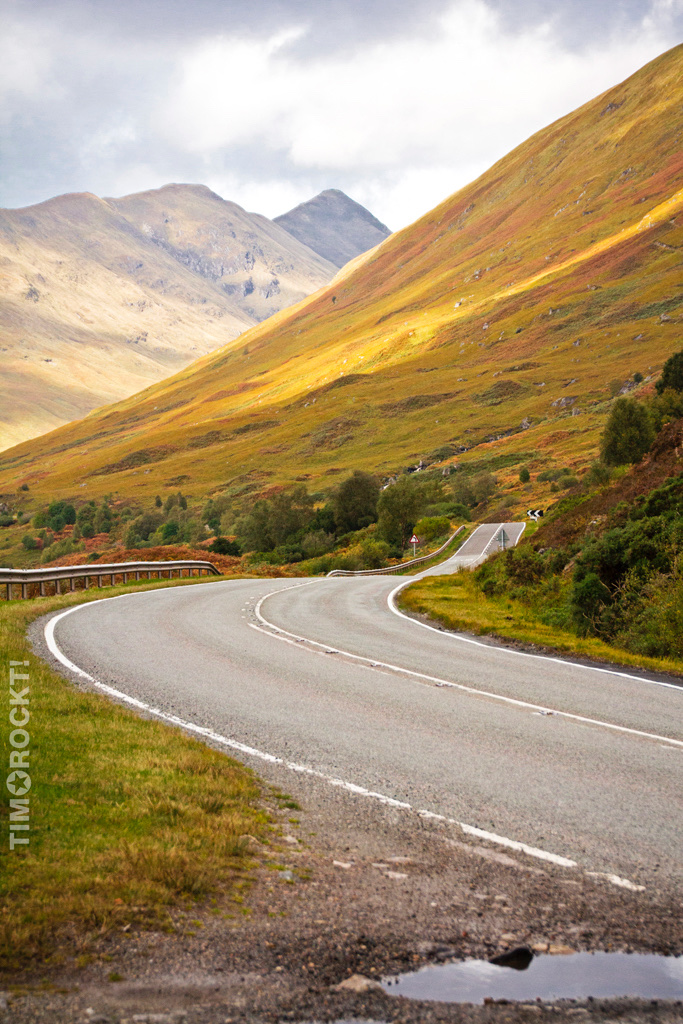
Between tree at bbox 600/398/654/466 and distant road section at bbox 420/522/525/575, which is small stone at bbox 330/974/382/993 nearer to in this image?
distant road section at bbox 420/522/525/575

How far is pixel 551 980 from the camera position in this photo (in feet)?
12.3

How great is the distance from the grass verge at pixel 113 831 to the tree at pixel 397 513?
6543 centimetres

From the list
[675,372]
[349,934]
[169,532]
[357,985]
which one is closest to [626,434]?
[675,372]

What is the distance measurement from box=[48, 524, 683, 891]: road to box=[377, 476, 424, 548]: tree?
55.9 metres

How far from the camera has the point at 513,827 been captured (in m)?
5.52

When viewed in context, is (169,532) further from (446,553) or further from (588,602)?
(588,602)

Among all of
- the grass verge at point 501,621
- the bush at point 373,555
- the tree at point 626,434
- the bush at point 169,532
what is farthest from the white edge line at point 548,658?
the bush at point 169,532

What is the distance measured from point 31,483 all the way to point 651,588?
207 metres

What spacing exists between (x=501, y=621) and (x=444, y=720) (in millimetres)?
9081

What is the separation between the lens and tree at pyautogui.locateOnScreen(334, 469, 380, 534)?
8162cm

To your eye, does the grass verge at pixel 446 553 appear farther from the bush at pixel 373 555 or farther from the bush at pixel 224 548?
the bush at pixel 224 548

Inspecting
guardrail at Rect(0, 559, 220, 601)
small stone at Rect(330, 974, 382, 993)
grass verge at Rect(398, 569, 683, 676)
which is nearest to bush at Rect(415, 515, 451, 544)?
guardrail at Rect(0, 559, 220, 601)

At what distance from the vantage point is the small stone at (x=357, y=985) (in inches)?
141

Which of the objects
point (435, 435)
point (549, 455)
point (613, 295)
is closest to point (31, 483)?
point (435, 435)
